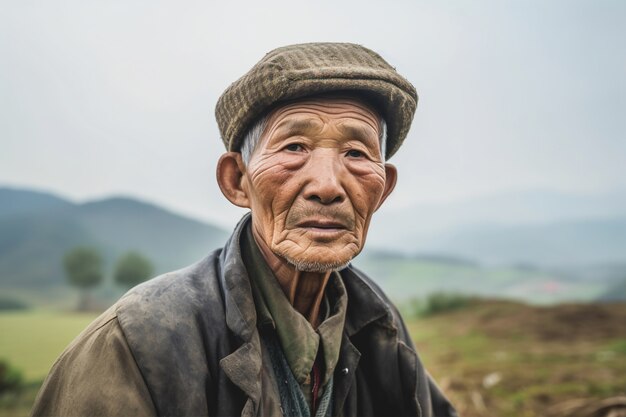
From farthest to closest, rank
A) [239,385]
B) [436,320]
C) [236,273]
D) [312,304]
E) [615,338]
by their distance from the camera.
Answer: [436,320] → [615,338] → [312,304] → [236,273] → [239,385]

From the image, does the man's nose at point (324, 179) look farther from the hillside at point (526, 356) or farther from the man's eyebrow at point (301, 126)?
the hillside at point (526, 356)

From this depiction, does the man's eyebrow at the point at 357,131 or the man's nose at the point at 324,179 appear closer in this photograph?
the man's nose at the point at 324,179

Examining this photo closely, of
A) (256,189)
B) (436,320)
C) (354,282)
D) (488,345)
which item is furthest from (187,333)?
(436,320)

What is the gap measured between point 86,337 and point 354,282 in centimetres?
140

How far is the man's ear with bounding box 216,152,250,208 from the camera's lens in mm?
2763

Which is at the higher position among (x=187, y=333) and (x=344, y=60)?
(x=344, y=60)

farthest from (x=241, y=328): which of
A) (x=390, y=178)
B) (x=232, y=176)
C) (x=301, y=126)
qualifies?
(x=390, y=178)

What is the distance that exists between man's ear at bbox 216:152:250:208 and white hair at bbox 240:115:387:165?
0.19 ft

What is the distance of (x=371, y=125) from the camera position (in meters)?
2.62

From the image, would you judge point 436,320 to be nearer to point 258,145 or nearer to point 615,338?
point 615,338

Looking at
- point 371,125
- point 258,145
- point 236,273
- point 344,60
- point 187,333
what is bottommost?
point 187,333

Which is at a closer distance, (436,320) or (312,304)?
(312,304)

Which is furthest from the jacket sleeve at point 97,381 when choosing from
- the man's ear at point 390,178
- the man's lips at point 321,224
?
the man's ear at point 390,178

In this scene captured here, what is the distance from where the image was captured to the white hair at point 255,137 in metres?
2.60
